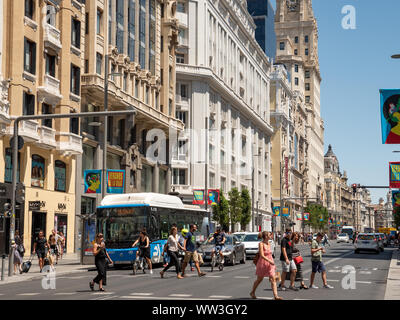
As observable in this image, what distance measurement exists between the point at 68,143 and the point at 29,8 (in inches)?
354

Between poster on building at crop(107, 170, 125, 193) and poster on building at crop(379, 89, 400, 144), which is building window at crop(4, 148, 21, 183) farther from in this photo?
poster on building at crop(379, 89, 400, 144)

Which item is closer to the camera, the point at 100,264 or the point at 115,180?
the point at 100,264

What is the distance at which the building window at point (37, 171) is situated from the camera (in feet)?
135

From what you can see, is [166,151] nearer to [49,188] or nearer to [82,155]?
[82,155]

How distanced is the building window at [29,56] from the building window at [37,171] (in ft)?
17.7

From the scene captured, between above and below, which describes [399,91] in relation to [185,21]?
below

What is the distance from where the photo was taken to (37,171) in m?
41.7

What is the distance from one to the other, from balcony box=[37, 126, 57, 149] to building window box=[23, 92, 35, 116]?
1308 millimetres

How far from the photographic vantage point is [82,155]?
48.1m

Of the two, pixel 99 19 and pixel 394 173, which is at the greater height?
pixel 99 19

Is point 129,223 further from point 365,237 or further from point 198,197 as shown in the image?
point 198,197

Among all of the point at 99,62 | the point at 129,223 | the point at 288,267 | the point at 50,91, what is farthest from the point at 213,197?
the point at 288,267
